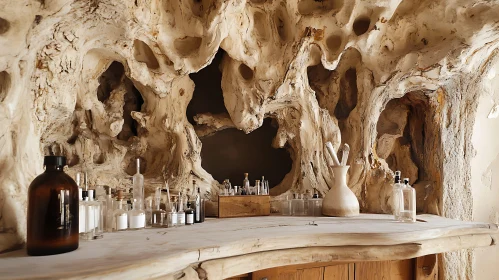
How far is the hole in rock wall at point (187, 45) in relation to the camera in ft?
6.13

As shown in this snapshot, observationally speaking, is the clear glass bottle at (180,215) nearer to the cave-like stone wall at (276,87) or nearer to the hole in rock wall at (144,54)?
the cave-like stone wall at (276,87)

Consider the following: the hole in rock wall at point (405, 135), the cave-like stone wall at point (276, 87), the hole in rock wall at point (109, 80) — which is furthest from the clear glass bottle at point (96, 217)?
the hole in rock wall at point (405, 135)

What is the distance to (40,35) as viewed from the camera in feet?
4.26

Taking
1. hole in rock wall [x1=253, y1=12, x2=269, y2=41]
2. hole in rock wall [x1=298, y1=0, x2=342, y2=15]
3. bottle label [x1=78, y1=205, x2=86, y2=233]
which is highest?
hole in rock wall [x1=298, y1=0, x2=342, y2=15]

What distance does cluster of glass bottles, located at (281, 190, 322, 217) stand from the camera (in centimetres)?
209

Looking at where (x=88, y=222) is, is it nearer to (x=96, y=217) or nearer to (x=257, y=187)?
(x=96, y=217)

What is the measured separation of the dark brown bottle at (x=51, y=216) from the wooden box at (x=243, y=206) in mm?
853

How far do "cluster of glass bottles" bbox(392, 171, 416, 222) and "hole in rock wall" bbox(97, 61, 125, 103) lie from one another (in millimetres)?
1547

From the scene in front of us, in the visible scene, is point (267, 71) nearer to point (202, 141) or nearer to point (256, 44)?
point (256, 44)

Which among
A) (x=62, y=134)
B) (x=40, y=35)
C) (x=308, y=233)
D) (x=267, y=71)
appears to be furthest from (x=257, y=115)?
(x=40, y=35)

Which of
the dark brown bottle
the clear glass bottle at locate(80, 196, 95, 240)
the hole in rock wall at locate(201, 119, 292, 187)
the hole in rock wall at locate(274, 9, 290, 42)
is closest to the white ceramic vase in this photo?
the hole in rock wall at locate(201, 119, 292, 187)

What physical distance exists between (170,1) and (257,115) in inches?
28.9

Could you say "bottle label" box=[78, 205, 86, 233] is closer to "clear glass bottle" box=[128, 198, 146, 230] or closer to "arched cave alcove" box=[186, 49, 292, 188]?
"clear glass bottle" box=[128, 198, 146, 230]

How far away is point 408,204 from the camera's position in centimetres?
194
